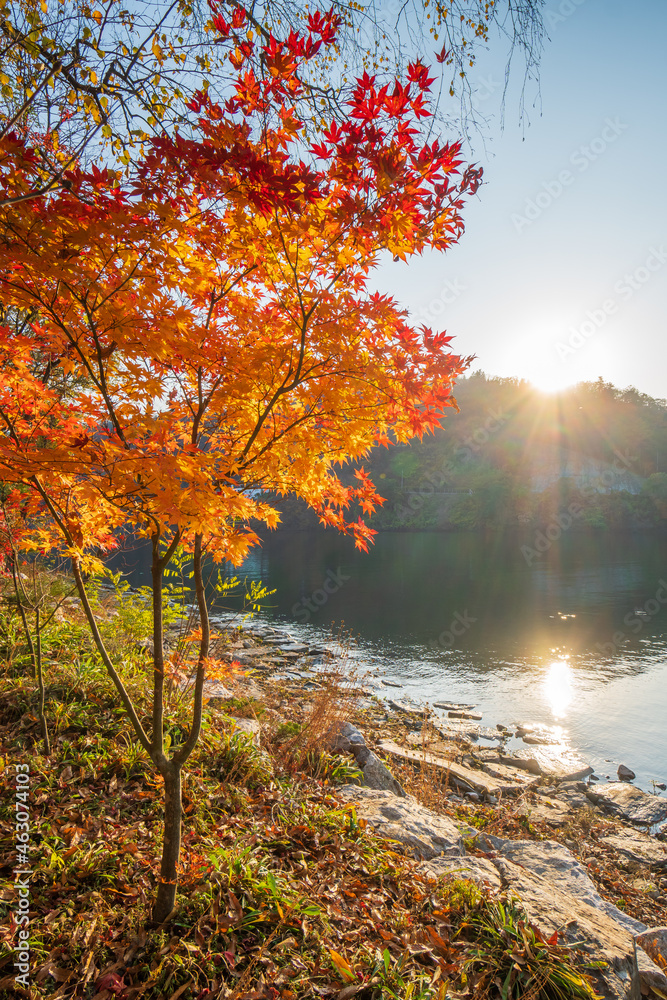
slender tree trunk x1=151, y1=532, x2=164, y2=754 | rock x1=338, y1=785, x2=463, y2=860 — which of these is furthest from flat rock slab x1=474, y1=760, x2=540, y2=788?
slender tree trunk x1=151, y1=532, x2=164, y2=754

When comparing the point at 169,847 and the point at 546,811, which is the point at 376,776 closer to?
the point at 546,811

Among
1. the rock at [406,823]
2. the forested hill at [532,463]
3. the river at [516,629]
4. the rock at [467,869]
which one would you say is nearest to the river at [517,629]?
the river at [516,629]

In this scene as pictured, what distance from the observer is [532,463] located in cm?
5066

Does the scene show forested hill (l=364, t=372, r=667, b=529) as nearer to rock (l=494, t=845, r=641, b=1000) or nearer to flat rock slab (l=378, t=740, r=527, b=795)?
flat rock slab (l=378, t=740, r=527, b=795)

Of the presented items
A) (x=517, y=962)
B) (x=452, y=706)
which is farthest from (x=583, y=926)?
(x=452, y=706)

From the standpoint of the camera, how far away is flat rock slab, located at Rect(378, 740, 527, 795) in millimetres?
5883

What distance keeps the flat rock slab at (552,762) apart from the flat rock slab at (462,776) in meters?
0.56

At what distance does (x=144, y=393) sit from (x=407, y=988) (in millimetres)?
3060

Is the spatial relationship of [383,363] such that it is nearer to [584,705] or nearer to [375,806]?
[375,806]

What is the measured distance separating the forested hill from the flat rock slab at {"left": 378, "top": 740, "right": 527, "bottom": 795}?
39.4 m

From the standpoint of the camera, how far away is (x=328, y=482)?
3377 mm

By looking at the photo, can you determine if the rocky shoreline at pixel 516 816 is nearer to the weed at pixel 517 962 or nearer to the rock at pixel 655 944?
the rock at pixel 655 944

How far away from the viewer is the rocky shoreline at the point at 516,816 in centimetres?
291

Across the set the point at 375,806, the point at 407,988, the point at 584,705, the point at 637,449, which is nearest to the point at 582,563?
the point at 584,705
